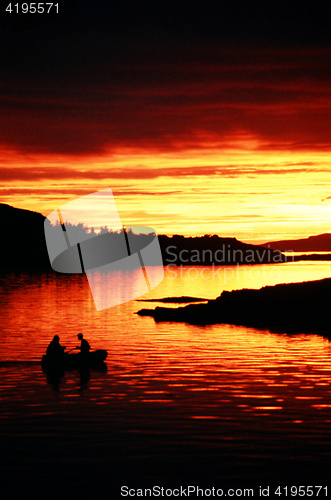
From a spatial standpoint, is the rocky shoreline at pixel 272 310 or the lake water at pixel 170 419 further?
the rocky shoreline at pixel 272 310

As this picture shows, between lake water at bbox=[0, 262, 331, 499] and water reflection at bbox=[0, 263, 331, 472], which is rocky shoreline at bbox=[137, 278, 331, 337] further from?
lake water at bbox=[0, 262, 331, 499]

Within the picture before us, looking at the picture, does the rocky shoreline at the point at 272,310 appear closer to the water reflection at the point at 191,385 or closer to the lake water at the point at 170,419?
the water reflection at the point at 191,385

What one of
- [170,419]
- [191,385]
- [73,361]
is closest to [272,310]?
[73,361]

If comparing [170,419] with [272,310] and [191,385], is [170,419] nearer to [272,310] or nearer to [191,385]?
[191,385]

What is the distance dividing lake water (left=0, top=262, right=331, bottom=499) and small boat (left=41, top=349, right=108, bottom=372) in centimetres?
97

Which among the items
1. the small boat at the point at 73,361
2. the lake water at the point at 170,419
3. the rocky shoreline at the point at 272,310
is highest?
the rocky shoreline at the point at 272,310

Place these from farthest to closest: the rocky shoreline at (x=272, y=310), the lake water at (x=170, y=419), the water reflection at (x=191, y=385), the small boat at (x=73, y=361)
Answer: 1. the rocky shoreline at (x=272, y=310)
2. the small boat at (x=73, y=361)
3. the water reflection at (x=191, y=385)
4. the lake water at (x=170, y=419)

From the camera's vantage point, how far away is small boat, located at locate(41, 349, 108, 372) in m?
45.0

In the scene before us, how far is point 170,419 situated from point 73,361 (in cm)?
1654

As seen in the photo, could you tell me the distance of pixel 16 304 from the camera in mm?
111000

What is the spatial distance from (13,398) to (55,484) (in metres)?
14.9

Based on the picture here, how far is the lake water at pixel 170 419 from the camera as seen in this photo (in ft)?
74.4

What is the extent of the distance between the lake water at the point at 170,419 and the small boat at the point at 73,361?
3.18 ft

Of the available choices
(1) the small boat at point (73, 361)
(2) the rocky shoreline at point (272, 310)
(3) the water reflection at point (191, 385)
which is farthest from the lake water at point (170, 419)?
(2) the rocky shoreline at point (272, 310)
